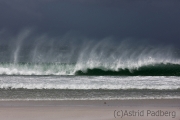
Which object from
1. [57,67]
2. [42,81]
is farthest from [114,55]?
[42,81]

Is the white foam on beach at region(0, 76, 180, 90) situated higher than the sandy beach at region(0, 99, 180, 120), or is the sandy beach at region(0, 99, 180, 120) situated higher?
the white foam on beach at region(0, 76, 180, 90)

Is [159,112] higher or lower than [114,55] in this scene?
lower

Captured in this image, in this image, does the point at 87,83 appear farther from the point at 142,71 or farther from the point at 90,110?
the point at 142,71

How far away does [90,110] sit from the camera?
32.0ft

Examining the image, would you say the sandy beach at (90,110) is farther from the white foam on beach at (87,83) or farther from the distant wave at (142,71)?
the distant wave at (142,71)

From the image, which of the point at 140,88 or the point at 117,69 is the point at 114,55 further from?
the point at 140,88

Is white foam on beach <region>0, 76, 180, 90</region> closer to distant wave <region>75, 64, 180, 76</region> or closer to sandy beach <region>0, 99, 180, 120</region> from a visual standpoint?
distant wave <region>75, 64, 180, 76</region>

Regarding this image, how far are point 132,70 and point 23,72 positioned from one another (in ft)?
21.6

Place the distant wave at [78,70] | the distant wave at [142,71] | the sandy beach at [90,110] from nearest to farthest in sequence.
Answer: the sandy beach at [90,110]
the distant wave at [78,70]
the distant wave at [142,71]

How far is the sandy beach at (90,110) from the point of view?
913cm

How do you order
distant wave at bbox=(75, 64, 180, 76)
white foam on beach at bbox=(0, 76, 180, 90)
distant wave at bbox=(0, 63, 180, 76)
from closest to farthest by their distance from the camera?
white foam on beach at bbox=(0, 76, 180, 90) < distant wave at bbox=(0, 63, 180, 76) < distant wave at bbox=(75, 64, 180, 76)

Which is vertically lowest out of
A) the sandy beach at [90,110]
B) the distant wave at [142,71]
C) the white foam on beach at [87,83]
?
the sandy beach at [90,110]

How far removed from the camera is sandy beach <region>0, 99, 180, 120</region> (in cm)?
913

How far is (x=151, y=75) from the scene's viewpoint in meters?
18.0
